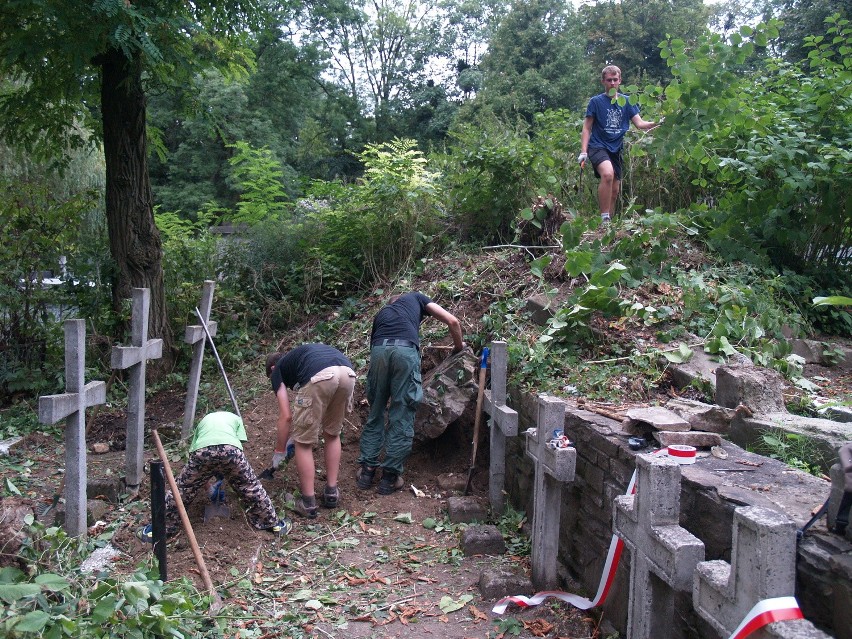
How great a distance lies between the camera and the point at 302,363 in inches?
227

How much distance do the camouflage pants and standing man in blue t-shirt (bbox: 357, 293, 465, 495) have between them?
118 cm

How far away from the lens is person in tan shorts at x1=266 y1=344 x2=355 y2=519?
18.3 feet

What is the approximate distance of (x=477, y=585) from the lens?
454 centimetres

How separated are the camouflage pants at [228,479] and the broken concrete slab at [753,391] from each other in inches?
128

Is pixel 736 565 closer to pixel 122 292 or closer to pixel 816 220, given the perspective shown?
pixel 816 220

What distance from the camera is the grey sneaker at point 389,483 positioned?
604cm

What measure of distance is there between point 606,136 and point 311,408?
4470mm

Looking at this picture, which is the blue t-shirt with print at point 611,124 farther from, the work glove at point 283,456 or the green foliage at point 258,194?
the green foliage at point 258,194

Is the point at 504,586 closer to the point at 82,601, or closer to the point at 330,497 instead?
the point at 330,497

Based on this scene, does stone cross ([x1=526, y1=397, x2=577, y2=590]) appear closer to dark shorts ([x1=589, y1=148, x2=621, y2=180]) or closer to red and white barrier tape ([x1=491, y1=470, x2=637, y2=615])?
red and white barrier tape ([x1=491, y1=470, x2=637, y2=615])

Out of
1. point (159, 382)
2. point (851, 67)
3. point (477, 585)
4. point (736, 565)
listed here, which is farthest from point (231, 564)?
point (851, 67)

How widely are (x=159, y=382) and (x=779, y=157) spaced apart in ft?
23.3

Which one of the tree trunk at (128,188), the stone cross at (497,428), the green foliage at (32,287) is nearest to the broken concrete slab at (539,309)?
the stone cross at (497,428)

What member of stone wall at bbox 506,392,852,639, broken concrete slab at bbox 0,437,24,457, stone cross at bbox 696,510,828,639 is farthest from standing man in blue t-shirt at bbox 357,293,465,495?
stone cross at bbox 696,510,828,639
